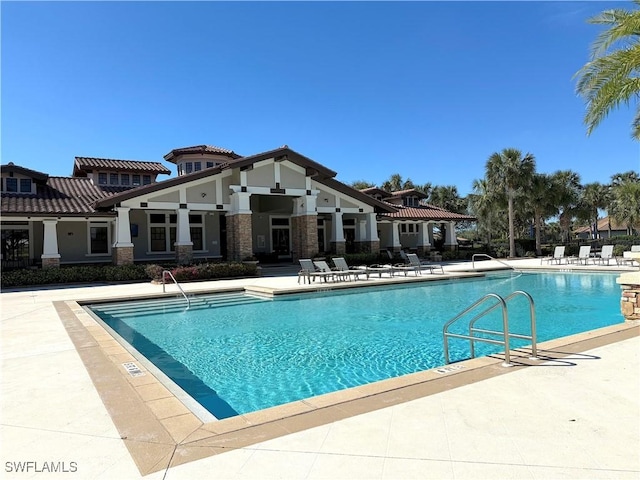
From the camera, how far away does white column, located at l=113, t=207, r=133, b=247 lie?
68.5 feet

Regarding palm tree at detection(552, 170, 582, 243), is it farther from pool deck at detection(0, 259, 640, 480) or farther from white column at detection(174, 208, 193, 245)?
pool deck at detection(0, 259, 640, 480)

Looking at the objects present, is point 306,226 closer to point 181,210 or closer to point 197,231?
point 197,231

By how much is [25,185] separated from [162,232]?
23.5ft

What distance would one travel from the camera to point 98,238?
23578 mm

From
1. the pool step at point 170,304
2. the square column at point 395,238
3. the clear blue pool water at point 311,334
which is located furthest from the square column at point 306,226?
the pool step at point 170,304

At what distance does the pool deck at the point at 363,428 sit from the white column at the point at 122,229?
53.8ft

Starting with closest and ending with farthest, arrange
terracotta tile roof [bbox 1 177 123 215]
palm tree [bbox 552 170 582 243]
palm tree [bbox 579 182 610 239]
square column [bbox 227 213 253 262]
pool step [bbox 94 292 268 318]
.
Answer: pool step [bbox 94 292 268 318]
terracotta tile roof [bbox 1 177 123 215]
square column [bbox 227 213 253 262]
palm tree [bbox 552 170 582 243]
palm tree [bbox 579 182 610 239]

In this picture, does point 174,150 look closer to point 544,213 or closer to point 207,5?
point 207,5

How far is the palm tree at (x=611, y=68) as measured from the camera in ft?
29.0

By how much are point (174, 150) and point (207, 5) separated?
45.6 feet

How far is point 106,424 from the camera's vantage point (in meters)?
3.77

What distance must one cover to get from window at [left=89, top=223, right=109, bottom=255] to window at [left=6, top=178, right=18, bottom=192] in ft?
13.0

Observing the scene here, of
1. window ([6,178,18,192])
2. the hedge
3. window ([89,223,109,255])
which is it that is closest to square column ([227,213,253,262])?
the hedge

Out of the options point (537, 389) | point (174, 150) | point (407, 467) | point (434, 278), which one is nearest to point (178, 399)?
point (407, 467)
